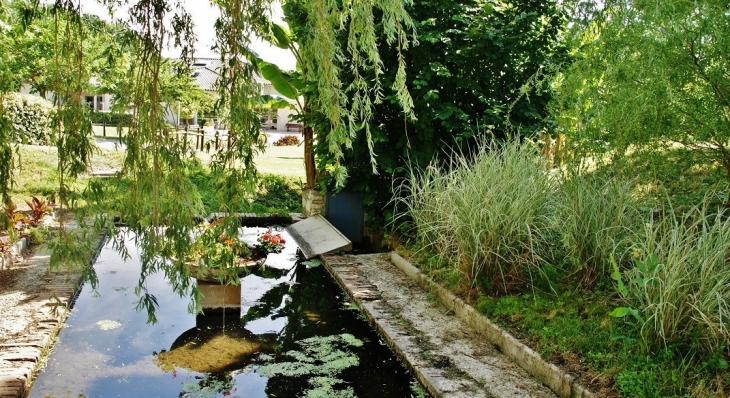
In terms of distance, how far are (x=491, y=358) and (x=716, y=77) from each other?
106 inches

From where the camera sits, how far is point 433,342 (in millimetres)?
4762

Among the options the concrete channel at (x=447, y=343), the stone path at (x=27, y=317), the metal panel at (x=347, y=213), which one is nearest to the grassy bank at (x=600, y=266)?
the concrete channel at (x=447, y=343)

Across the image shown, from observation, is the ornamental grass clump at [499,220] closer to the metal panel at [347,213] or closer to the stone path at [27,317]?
the stone path at [27,317]

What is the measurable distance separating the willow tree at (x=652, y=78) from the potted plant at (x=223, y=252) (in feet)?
10.2

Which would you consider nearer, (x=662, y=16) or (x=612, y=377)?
(x=612, y=377)

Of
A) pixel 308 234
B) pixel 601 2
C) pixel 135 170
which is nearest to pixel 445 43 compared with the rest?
pixel 601 2

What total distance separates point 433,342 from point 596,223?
1.63 meters

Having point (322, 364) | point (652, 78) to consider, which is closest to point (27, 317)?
point (322, 364)

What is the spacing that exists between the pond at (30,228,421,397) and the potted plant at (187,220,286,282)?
47 centimetres

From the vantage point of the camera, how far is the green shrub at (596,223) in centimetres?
485

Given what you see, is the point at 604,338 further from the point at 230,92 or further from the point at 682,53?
the point at 230,92

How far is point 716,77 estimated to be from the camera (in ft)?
15.0

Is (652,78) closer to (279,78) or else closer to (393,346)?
(393,346)

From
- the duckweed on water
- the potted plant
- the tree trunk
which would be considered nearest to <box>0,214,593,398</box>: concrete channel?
the duckweed on water
